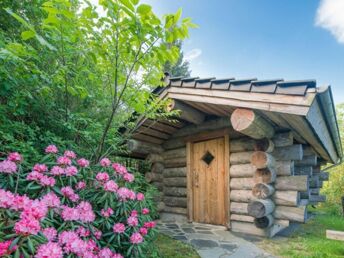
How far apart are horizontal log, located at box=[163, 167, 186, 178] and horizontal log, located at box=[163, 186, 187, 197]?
1.17 ft

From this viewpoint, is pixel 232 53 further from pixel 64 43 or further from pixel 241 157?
pixel 64 43

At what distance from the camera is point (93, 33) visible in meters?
2.33

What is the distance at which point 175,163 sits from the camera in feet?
22.6

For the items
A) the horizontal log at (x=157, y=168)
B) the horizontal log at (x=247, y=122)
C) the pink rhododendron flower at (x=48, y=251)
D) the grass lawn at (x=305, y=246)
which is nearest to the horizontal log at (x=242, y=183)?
the grass lawn at (x=305, y=246)

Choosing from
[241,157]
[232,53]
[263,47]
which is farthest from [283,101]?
[232,53]

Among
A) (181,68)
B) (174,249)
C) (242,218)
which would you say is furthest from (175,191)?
(181,68)

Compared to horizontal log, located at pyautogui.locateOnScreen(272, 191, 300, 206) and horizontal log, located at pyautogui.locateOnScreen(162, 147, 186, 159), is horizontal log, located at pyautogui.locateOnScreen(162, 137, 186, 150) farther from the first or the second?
horizontal log, located at pyautogui.locateOnScreen(272, 191, 300, 206)

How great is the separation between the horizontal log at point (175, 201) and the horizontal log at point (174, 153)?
3.72ft

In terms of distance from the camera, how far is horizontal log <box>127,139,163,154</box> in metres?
6.45

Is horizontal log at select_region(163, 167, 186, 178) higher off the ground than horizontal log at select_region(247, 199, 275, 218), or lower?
higher

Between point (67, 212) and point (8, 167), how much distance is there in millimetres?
738

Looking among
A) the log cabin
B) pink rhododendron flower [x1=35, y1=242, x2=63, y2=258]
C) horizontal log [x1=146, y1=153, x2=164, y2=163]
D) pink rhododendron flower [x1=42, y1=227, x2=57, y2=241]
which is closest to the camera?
pink rhododendron flower [x1=35, y1=242, x2=63, y2=258]

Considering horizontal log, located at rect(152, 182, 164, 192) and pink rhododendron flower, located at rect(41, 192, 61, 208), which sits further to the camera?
horizontal log, located at rect(152, 182, 164, 192)

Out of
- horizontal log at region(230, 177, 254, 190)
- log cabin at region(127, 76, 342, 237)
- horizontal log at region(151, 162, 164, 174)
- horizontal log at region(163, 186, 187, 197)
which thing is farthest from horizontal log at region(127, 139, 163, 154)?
horizontal log at region(230, 177, 254, 190)
